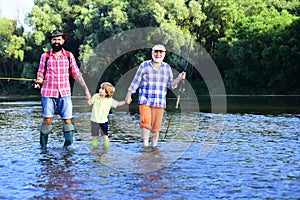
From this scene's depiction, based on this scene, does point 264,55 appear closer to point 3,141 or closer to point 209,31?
point 209,31

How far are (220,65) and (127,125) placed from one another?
1561 inches

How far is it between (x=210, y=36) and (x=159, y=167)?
49.5 meters

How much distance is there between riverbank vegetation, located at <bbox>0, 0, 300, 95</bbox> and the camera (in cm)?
4675

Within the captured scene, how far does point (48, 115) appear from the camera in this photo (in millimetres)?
9812

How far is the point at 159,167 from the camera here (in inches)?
304

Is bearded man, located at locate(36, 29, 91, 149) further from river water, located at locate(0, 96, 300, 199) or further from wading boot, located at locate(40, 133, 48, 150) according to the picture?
river water, located at locate(0, 96, 300, 199)

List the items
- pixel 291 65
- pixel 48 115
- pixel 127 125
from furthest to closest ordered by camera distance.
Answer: pixel 291 65 < pixel 127 125 < pixel 48 115

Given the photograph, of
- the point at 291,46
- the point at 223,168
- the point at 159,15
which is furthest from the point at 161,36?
the point at 223,168

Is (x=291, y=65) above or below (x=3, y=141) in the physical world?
above

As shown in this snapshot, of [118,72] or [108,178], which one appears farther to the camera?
[118,72]

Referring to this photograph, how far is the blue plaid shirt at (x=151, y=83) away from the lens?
963cm

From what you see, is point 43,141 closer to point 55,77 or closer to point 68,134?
point 68,134

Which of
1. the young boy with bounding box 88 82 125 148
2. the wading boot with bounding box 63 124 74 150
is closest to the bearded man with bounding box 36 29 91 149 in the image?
the wading boot with bounding box 63 124 74 150

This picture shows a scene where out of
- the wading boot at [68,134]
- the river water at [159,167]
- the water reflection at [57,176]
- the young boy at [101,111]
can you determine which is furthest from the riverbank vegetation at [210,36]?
the water reflection at [57,176]
